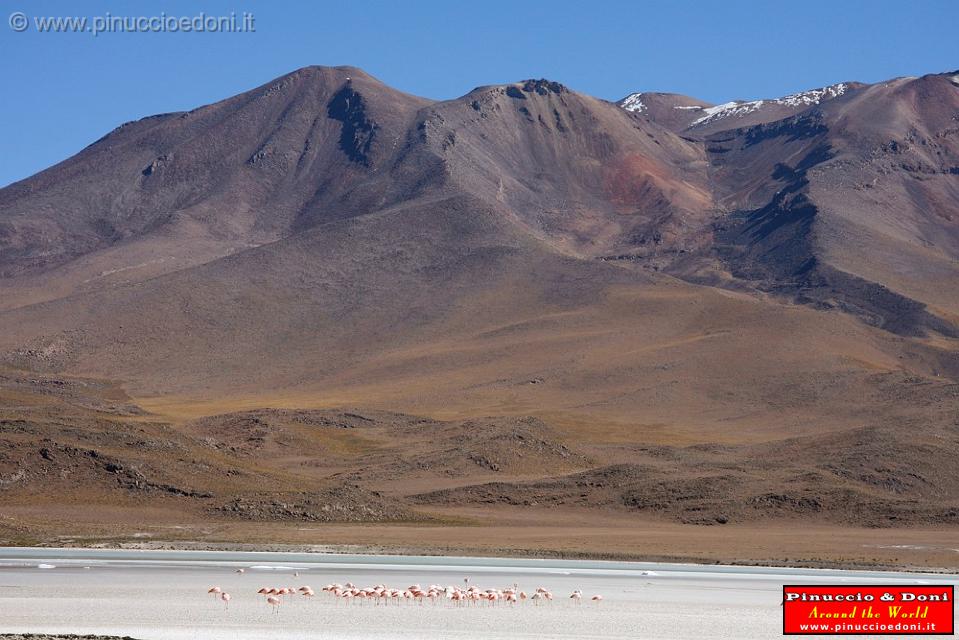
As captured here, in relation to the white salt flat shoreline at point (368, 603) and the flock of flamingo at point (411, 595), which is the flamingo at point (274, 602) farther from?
the white salt flat shoreline at point (368, 603)

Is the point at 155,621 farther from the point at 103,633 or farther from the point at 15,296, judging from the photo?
the point at 15,296

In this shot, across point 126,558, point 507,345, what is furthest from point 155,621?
point 507,345

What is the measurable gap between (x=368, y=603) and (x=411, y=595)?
1011mm

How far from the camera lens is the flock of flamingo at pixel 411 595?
31.5m

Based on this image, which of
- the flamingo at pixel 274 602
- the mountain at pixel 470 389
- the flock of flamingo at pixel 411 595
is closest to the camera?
the flamingo at pixel 274 602

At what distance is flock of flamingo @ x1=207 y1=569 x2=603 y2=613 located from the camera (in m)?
31.5

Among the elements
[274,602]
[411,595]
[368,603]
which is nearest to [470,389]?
[411,595]

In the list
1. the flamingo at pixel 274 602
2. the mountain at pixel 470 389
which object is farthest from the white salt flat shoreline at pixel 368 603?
the mountain at pixel 470 389

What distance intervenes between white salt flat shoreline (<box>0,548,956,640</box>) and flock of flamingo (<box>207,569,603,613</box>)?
0.84 ft

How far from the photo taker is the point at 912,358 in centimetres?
15438

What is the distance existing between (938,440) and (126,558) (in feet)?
181

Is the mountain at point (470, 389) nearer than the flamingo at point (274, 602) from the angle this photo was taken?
No

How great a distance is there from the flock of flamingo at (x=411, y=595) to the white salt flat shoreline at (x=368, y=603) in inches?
10.1

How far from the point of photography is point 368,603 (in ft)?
105
